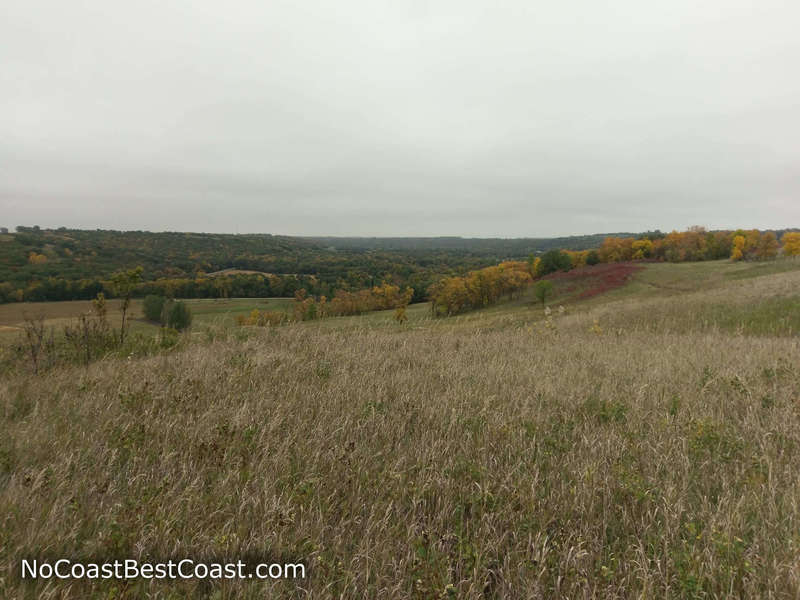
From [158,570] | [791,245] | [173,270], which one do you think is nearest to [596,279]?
[791,245]

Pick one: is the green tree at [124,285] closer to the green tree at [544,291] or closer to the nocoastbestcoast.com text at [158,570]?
the nocoastbestcoast.com text at [158,570]

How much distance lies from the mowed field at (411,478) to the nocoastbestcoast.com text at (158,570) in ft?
0.15

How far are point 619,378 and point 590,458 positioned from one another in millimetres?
2647

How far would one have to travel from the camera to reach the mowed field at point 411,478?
1.75m

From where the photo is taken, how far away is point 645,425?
3.46 metres

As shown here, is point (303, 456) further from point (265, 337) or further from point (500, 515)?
point (265, 337)

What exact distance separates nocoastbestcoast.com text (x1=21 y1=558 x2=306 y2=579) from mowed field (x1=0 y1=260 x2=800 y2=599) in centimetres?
4

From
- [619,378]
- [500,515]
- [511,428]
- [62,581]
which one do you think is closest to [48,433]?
[62,581]

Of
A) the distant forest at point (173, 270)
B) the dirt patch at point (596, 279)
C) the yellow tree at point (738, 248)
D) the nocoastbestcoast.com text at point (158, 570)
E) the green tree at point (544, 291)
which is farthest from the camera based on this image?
the distant forest at point (173, 270)

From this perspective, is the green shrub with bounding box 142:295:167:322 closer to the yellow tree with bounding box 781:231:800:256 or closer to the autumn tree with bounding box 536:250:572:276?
the autumn tree with bounding box 536:250:572:276

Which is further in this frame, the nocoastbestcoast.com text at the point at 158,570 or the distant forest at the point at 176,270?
the distant forest at the point at 176,270

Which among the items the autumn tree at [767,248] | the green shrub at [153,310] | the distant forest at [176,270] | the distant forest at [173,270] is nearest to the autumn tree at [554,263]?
the distant forest at [176,270]

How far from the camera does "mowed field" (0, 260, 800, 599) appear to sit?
175 cm

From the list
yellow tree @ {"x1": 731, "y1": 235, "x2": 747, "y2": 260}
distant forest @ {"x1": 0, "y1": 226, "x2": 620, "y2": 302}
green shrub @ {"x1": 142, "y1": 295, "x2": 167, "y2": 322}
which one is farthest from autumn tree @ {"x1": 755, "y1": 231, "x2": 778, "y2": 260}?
green shrub @ {"x1": 142, "y1": 295, "x2": 167, "y2": 322}
